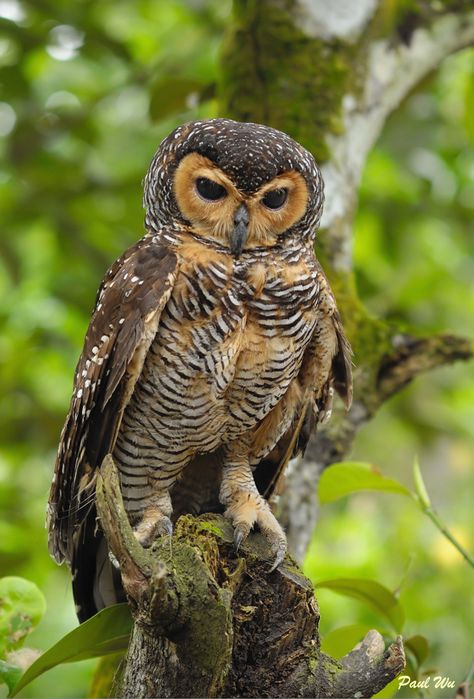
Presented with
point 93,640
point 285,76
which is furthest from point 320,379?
point 285,76

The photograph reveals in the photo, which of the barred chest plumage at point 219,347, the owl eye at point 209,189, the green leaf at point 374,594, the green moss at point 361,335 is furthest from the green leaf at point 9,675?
the green moss at point 361,335

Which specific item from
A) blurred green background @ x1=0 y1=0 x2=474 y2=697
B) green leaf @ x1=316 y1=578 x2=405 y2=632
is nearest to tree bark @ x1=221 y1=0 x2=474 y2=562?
green leaf @ x1=316 y1=578 x2=405 y2=632

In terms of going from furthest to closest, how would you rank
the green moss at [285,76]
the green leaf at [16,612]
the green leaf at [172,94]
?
the green leaf at [172,94], the green moss at [285,76], the green leaf at [16,612]

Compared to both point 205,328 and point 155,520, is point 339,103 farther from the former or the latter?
point 155,520

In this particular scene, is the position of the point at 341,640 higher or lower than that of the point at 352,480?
lower

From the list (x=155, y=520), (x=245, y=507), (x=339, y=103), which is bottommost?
(x=245, y=507)

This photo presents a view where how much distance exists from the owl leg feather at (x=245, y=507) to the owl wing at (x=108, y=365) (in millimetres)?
446

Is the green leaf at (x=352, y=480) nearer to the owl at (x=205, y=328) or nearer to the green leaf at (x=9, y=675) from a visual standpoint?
the owl at (x=205, y=328)

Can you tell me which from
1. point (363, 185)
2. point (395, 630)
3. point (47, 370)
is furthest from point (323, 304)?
point (363, 185)

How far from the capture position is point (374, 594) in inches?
122

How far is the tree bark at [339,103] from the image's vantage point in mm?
3568

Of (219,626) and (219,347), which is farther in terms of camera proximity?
(219,347)

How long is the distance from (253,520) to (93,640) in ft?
1.92

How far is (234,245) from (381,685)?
131 cm
